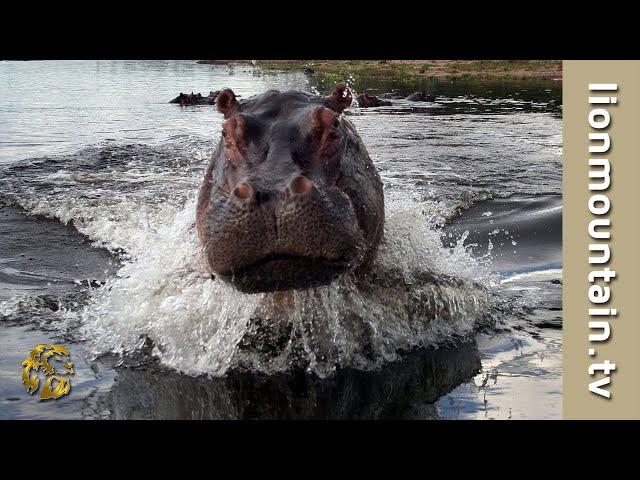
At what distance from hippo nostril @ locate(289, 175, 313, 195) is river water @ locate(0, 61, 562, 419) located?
126cm

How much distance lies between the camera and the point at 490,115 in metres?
21.1

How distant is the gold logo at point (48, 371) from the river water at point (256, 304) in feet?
0.26

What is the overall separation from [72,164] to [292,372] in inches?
378

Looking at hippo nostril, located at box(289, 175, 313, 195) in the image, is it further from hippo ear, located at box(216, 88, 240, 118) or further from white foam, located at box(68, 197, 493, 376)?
hippo ear, located at box(216, 88, 240, 118)

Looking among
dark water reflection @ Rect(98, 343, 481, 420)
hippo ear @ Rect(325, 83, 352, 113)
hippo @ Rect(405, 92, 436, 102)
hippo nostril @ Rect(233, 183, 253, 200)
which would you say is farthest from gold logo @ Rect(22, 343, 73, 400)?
hippo @ Rect(405, 92, 436, 102)

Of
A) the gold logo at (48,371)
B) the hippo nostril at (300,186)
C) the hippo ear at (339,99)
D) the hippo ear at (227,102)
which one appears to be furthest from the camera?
the hippo ear at (339,99)

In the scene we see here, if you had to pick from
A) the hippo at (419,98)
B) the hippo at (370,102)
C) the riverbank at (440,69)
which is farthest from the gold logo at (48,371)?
the riverbank at (440,69)

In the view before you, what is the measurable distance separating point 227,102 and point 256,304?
139 centimetres

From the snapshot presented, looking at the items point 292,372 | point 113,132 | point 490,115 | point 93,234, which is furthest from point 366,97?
point 292,372

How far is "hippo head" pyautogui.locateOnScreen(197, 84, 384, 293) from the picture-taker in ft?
14.0

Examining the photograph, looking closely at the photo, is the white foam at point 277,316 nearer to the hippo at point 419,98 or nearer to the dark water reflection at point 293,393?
the dark water reflection at point 293,393

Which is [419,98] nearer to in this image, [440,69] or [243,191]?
[440,69]

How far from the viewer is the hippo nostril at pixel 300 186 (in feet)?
13.9

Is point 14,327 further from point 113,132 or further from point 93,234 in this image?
point 113,132
